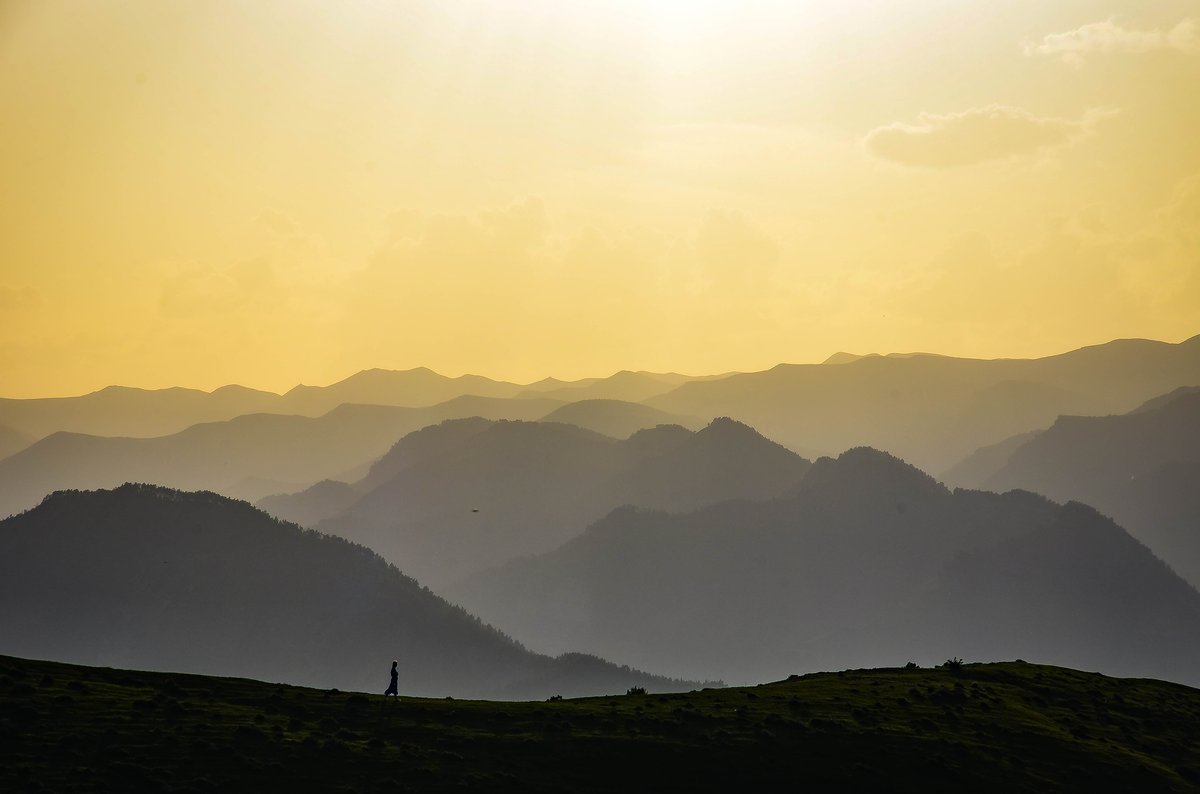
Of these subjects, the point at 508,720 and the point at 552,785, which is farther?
the point at 508,720

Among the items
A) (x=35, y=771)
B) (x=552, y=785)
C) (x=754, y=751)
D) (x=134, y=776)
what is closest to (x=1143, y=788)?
(x=754, y=751)

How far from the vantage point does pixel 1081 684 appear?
112375 mm

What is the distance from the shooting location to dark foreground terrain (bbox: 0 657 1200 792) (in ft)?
230

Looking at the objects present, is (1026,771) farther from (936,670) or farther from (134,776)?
(134,776)

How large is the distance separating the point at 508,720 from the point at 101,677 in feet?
102

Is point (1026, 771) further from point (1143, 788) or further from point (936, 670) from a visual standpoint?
point (936, 670)

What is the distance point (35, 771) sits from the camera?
66250mm

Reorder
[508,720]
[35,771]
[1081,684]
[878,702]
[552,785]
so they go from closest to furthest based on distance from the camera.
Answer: [35,771]
[552,785]
[508,720]
[878,702]
[1081,684]

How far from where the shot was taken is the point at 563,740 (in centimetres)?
7950

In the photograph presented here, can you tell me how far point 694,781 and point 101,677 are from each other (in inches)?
1769

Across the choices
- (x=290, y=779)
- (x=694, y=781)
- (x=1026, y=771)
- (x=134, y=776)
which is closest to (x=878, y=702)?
(x=1026, y=771)

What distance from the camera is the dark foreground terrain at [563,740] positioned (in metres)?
70.1

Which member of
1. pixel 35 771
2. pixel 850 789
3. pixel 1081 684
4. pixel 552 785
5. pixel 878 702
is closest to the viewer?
pixel 35 771

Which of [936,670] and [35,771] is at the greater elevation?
[936,670]
